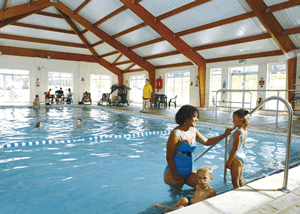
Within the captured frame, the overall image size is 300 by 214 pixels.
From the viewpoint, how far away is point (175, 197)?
2.36 m

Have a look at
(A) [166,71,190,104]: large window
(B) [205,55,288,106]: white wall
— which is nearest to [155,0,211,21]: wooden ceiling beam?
(B) [205,55,288,106]: white wall

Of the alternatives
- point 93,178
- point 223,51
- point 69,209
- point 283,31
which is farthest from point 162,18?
point 69,209

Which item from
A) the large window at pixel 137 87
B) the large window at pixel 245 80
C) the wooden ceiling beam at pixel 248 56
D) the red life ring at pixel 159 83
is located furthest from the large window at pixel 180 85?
the large window at pixel 245 80

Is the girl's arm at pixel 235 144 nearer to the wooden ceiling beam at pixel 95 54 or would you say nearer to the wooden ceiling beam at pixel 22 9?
the wooden ceiling beam at pixel 22 9

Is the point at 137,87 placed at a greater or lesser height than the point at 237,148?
greater

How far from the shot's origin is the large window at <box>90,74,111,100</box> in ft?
67.9

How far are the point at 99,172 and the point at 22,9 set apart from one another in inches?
466

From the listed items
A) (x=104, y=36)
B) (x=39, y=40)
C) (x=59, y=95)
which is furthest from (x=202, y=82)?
(x=39, y=40)

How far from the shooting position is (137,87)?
20234 millimetres

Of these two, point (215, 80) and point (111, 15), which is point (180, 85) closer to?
point (215, 80)

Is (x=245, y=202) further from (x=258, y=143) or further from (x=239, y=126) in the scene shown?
(x=258, y=143)

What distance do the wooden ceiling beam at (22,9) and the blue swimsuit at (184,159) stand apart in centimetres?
1248

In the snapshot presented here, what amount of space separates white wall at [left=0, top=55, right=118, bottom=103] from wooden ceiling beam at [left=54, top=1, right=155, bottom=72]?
194 inches

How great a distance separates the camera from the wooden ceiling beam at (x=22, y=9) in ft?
36.5
